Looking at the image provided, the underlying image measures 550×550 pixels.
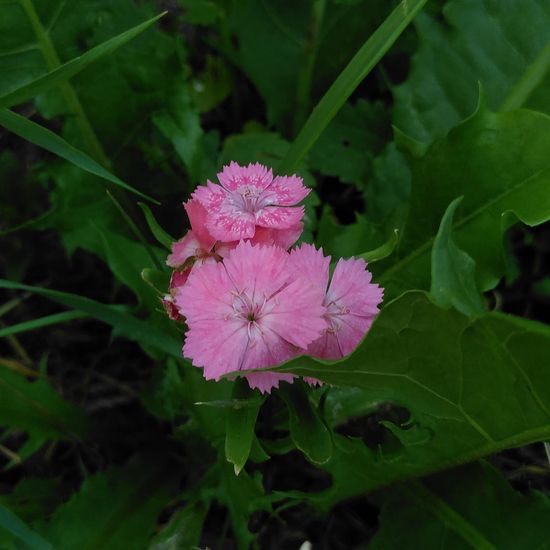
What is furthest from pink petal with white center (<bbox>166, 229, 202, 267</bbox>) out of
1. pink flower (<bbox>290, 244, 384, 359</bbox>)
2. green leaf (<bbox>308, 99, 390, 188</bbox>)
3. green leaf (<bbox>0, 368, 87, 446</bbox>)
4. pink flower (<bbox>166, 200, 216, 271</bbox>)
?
green leaf (<bbox>308, 99, 390, 188</bbox>)

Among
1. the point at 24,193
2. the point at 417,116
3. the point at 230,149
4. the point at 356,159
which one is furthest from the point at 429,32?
the point at 24,193

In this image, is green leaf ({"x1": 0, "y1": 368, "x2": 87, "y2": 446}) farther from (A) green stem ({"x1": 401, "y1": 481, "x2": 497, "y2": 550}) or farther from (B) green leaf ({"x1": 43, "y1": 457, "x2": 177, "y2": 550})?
(A) green stem ({"x1": 401, "y1": 481, "x2": 497, "y2": 550})

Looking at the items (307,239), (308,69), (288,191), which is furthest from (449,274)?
(308,69)

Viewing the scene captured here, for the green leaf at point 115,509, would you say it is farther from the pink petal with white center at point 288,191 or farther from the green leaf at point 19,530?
the pink petal with white center at point 288,191

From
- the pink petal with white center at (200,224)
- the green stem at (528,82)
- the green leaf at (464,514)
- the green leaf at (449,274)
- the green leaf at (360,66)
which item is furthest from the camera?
the green stem at (528,82)

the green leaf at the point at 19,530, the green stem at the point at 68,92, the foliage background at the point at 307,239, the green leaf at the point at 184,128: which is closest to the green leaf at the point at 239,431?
the foliage background at the point at 307,239

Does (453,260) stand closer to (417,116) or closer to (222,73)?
(417,116)
